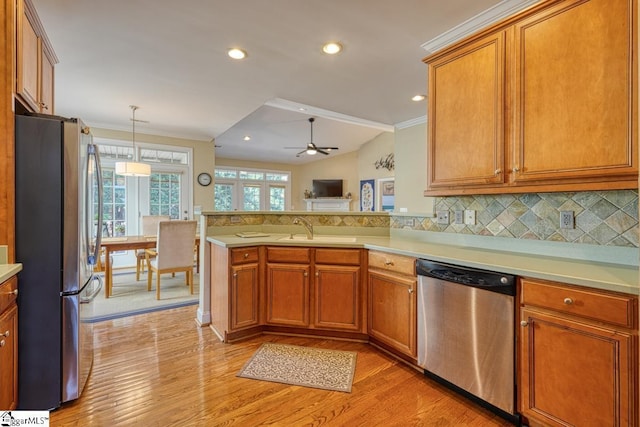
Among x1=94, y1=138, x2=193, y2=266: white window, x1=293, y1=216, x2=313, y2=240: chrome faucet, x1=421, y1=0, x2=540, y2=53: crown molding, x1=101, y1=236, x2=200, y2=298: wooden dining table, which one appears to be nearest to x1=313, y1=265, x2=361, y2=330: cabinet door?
x1=293, y1=216, x2=313, y2=240: chrome faucet

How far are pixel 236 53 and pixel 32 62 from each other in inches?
54.0

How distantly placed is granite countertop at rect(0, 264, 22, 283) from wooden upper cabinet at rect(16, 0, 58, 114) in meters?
0.90

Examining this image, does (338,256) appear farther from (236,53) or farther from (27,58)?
(27,58)

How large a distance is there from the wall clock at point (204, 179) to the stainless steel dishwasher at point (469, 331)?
5.12 metres

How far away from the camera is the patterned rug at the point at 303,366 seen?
1.97 metres

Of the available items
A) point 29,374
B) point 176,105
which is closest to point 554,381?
point 29,374

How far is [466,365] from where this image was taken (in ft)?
5.72

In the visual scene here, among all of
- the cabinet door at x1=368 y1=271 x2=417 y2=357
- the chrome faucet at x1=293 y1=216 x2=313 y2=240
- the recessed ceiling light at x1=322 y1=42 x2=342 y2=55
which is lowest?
the cabinet door at x1=368 y1=271 x2=417 y2=357

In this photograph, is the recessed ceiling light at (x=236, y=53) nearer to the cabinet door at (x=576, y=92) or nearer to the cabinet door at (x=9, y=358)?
the cabinet door at (x=576, y=92)

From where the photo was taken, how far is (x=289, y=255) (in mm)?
2553

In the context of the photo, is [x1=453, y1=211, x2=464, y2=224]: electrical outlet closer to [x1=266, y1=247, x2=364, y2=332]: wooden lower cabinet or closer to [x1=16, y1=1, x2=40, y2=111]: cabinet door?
[x1=266, y1=247, x2=364, y2=332]: wooden lower cabinet

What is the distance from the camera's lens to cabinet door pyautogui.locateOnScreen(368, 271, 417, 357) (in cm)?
207

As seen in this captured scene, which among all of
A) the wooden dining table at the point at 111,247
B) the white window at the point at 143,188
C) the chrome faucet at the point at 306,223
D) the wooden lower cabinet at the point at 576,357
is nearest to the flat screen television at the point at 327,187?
the white window at the point at 143,188

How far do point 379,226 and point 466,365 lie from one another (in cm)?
146
